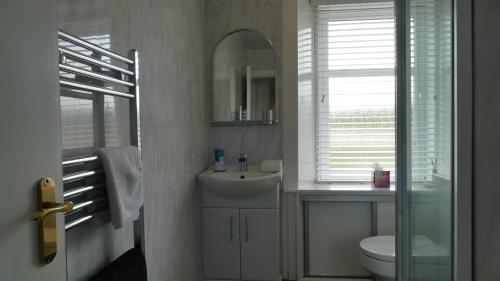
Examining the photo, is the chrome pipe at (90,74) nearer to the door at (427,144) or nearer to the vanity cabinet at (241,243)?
the door at (427,144)

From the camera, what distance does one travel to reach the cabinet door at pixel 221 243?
8.67ft

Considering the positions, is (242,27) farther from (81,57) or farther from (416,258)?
(416,258)

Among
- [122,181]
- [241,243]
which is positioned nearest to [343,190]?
[241,243]

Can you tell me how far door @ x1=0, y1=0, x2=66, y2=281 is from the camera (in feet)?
2.34

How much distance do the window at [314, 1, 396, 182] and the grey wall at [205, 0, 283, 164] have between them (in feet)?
1.37

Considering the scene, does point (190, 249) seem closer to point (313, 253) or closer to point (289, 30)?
point (313, 253)

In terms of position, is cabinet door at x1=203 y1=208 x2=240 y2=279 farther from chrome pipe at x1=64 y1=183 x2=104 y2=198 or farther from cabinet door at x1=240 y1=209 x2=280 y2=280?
chrome pipe at x1=64 y1=183 x2=104 y2=198

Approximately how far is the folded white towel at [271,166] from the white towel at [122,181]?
4.48 ft

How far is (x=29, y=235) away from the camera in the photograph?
0.78 meters

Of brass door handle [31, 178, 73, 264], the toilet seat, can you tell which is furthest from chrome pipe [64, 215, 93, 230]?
the toilet seat
